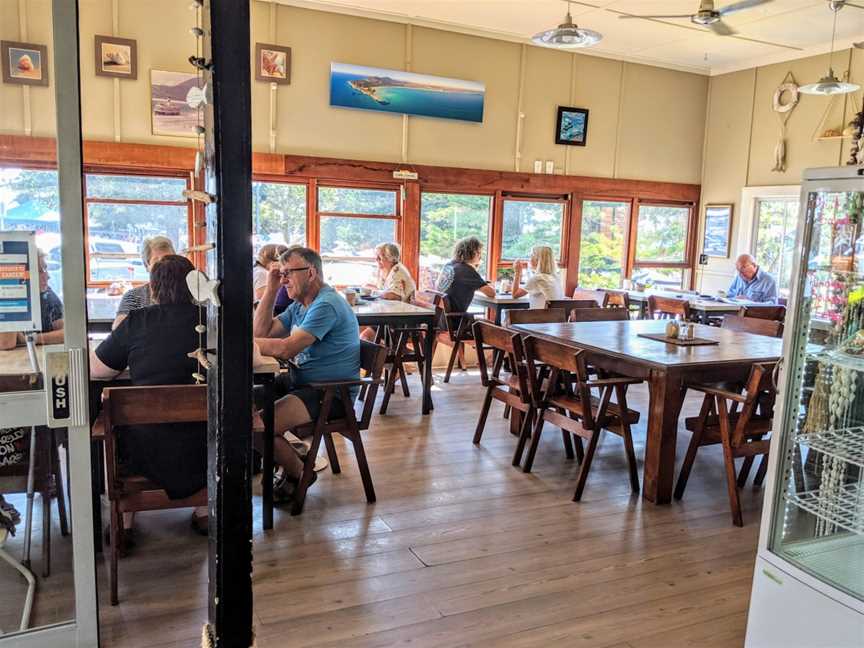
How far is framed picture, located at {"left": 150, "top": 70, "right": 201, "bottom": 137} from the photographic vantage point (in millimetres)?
5973

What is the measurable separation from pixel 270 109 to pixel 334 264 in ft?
5.26

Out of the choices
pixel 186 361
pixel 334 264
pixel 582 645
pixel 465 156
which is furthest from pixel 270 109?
pixel 582 645

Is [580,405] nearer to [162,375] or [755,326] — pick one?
[755,326]

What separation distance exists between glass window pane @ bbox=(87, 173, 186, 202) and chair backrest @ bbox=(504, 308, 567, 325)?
10.2ft

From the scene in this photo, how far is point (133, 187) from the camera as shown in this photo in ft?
19.9

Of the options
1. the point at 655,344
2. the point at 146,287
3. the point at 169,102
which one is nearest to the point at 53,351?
the point at 146,287

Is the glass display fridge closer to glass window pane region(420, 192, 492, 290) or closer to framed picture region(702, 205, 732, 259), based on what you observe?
glass window pane region(420, 192, 492, 290)

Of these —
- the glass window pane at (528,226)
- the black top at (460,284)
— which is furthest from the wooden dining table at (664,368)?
the glass window pane at (528,226)

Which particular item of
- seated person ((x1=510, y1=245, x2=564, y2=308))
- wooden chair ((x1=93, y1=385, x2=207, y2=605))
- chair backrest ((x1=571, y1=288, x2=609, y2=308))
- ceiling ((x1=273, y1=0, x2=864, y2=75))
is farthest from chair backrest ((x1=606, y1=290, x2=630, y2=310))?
wooden chair ((x1=93, y1=385, x2=207, y2=605))

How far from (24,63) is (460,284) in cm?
405

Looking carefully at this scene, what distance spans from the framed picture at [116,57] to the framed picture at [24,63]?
142 inches

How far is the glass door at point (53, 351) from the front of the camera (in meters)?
1.76

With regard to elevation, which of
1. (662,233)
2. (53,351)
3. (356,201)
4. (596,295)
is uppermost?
(356,201)

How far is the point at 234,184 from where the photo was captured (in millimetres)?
1001
